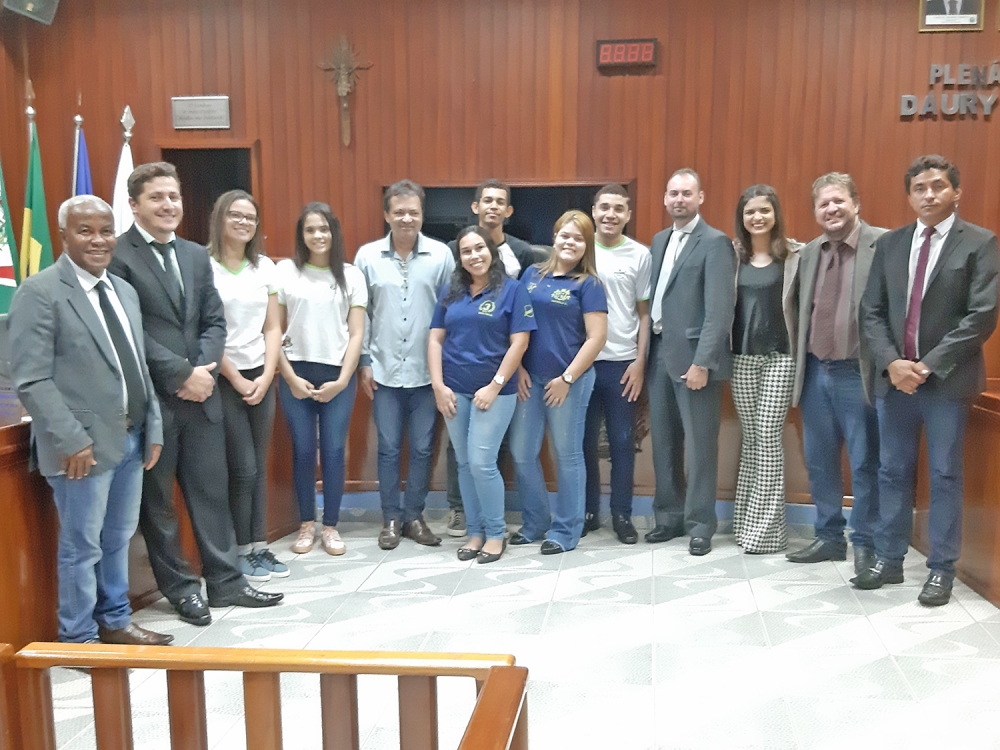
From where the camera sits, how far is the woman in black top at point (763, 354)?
3549 millimetres

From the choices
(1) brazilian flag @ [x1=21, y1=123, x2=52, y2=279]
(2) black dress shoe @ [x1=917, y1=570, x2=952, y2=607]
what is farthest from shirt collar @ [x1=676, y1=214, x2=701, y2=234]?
(1) brazilian flag @ [x1=21, y1=123, x2=52, y2=279]

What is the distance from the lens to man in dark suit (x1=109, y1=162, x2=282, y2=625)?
2762 mm

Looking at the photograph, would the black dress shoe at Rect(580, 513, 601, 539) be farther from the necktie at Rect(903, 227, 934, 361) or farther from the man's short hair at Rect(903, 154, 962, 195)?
the man's short hair at Rect(903, 154, 962, 195)

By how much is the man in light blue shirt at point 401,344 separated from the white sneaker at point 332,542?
0.59ft

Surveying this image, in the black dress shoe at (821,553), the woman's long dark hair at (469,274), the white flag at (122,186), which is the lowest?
the black dress shoe at (821,553)

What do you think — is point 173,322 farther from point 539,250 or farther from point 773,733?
point 773,733

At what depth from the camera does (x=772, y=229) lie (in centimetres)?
359

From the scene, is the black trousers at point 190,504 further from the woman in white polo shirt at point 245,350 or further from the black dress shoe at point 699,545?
the black dress shoe at point 699,545

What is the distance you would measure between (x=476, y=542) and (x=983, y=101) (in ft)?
10.2

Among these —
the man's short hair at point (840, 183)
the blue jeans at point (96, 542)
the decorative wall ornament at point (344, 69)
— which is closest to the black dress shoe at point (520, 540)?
the blue jeans at point (96, 542)

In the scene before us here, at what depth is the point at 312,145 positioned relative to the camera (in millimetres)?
4457

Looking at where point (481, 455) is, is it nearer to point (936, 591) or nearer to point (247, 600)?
point (247, 600)

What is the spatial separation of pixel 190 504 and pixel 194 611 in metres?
0.37

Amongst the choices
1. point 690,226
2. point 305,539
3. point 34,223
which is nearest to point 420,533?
point 305,539
